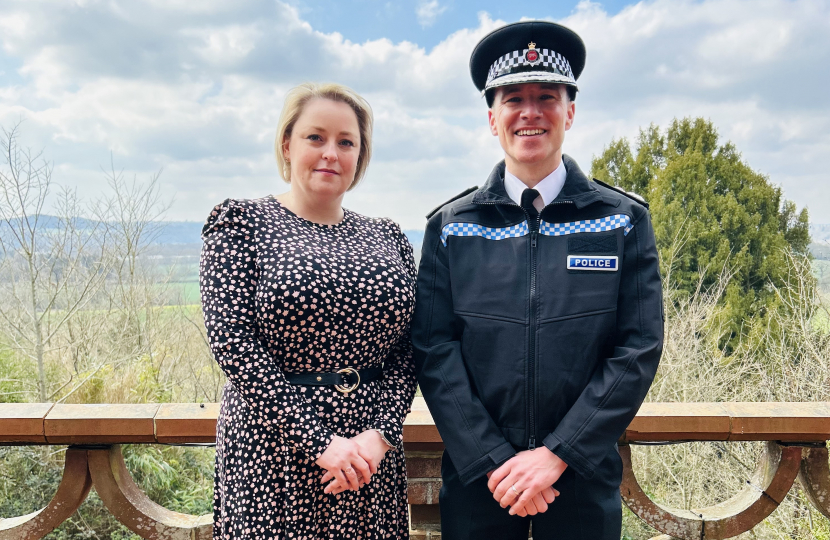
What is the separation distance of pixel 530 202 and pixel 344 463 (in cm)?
87

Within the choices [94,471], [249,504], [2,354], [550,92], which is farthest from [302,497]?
[2,354]

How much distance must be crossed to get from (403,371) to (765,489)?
128cm

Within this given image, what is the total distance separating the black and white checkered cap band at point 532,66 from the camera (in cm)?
158

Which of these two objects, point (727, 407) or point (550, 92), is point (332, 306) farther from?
point (727, 407)

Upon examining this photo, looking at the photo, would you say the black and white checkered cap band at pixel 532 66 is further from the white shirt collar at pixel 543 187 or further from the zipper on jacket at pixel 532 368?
the zipper on jacket at pixel 532 368

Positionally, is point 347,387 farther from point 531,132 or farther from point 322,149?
point 531,132

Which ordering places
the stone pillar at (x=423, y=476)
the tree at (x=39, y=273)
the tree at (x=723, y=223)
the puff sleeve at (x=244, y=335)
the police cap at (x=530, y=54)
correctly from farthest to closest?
the tree at (x=723, y=223)
the tree at (x=39, y=273)
the stone pillar at (x=423, y=476)
the police cap at (x=530, y=54)
the puff sleeve at (x=244, y=335)

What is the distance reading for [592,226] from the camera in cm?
153

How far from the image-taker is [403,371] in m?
1.65

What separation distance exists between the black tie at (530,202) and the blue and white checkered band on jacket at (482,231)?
1.3 inches

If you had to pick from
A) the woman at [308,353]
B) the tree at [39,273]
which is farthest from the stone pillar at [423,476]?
the tree at [39,273]

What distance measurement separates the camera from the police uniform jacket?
4.69 ft

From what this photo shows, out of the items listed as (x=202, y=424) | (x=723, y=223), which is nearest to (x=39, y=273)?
(x=202, y=424)

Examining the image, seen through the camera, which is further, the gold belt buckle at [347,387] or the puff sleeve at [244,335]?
the gold belt buckle at [347,387]
